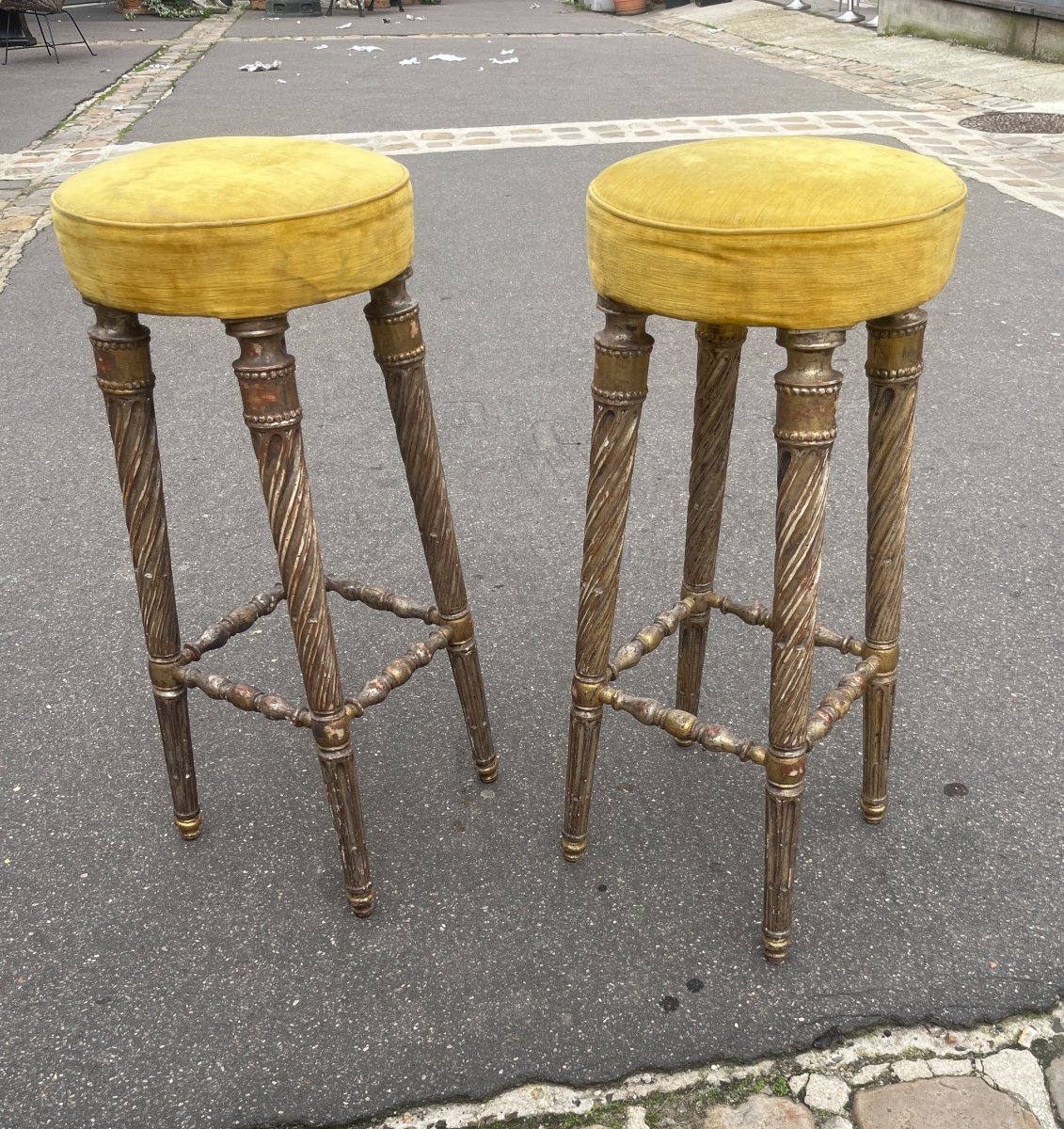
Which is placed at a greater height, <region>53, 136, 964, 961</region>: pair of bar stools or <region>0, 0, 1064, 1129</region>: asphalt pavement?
<region>53, 136, 964, 961</region>: pair of bar stools

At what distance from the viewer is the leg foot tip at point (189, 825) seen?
2080mm

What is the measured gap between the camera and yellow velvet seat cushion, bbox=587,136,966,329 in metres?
1.35

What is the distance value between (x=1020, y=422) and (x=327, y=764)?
2803mm

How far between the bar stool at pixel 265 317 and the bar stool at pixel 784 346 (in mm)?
336

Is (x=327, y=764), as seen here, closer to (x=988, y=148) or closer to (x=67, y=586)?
(x=67, y=586)

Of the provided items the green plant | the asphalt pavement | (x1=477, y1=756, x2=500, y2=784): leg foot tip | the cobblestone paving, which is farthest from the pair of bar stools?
the green plant

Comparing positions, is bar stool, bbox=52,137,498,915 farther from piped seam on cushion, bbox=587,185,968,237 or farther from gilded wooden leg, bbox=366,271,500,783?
piped seam on cushion, bbox=587,185,968,237

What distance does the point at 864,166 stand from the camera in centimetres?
148

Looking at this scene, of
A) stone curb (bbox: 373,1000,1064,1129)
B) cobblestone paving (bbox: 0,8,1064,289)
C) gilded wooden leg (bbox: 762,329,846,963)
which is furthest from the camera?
cobblestone paving (bbox: 0,8,1064,289)

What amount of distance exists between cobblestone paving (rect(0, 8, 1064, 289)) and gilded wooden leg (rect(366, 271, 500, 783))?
4.16 metres

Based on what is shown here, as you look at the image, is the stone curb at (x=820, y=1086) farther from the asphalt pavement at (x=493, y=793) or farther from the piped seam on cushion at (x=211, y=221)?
the piped seam on cushion at (x=211, y=221)

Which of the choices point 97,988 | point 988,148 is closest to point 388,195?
point 97,988

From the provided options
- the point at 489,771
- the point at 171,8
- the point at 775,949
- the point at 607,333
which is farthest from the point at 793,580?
the point at 171,8

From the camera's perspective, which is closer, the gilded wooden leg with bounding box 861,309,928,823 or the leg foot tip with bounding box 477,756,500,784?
the gilded wooden leg with bounding box 861,309,928,823
